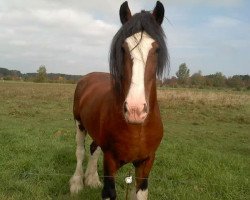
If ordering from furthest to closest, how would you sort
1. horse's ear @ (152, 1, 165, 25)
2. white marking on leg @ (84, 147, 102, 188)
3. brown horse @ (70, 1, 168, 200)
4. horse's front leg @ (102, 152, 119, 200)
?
white marking on leg @ (84, 147, 102, 188) < horse's front leg @ (102, 152, 119, 200) < horse's ear @ (152, 1, 165, 25) < brown horse @ (70, 1, 168, 200)

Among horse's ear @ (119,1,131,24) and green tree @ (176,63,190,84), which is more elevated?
horse's ear @ (119,1,131,24)

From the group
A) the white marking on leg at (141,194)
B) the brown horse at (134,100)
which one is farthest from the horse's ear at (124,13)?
the white marking on leg at (141,194)

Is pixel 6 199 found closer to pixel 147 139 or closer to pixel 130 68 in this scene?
pixel 147 139

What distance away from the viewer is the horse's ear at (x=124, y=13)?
3.58 m

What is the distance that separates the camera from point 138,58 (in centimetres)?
314

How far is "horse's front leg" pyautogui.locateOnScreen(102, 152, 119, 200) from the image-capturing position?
397 cm

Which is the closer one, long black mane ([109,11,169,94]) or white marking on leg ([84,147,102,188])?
long black mane ([109,11,169,94])

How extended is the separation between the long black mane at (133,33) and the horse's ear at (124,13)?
5.9 inches

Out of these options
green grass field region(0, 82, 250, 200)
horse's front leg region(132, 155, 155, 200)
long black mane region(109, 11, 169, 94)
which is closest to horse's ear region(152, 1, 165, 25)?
long black mane region(109, 11, 169, 94)

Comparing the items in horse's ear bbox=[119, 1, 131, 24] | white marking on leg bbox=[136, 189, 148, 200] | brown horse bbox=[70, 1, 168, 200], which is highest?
horse's ear bbox=[119, 1, 131, 24]

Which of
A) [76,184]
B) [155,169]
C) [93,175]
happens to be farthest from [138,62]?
[155,169]

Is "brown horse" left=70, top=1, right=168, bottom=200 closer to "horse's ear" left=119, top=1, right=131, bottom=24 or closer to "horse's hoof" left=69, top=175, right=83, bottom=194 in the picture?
"horse's ear" left=119, top=1, right=131, bottom=24

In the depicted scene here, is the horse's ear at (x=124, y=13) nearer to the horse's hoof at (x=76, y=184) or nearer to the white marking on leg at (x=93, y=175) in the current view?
the horse's hoof at (x=76, y=184)

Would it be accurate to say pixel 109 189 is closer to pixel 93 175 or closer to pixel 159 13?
pixel 93 175
